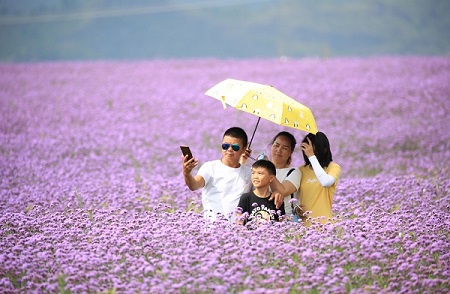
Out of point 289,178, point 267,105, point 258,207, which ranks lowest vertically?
point 258,207

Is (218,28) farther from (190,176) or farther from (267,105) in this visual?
(190,176)

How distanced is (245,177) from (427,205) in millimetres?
1773

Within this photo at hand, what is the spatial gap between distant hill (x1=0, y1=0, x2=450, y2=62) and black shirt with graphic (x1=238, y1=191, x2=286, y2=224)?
30.3 metres

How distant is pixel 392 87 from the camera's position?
17.2 m

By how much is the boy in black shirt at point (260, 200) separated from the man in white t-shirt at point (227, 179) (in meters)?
0.23

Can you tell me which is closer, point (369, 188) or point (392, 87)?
point (369, 188)

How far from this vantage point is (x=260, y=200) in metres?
6.43

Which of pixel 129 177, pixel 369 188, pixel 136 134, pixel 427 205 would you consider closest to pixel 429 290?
pixel 427 205

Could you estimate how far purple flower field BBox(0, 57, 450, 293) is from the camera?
5.06 meters

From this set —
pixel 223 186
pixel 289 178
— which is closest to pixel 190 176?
pixel 223 186

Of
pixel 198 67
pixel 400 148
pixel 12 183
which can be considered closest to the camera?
pixel 12 183

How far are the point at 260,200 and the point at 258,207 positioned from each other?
0.11 m

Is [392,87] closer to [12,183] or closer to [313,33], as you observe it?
[12,183]

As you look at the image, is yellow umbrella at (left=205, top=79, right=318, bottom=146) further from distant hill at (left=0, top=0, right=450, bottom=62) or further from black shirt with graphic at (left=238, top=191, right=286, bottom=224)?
distant hill at (left=0, top=0, right=450, bottom=62)
